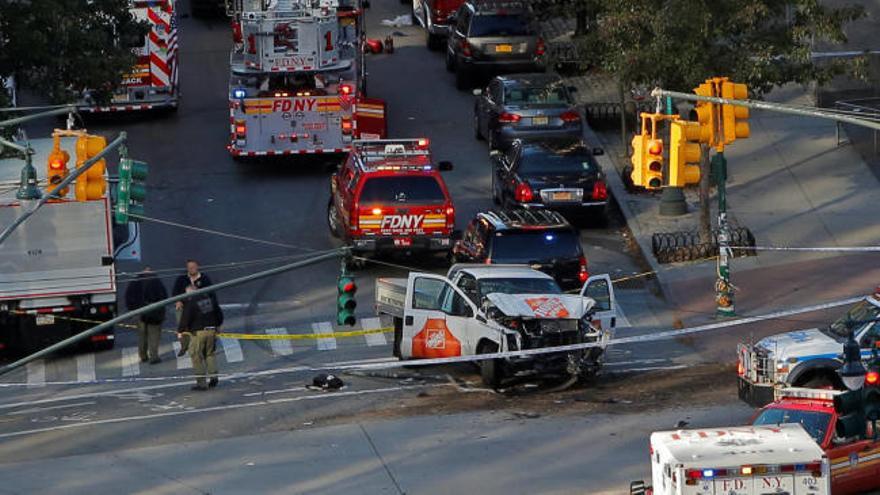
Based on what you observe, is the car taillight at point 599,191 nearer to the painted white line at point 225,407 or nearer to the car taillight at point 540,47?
the car taillight at point 540,47

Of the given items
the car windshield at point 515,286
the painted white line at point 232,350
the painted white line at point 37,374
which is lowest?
the painted white line at point 37,374

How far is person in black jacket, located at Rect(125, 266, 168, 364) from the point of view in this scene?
32031mm

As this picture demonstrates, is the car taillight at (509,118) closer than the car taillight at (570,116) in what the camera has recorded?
No

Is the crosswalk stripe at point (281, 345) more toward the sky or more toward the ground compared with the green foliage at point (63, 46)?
more toward the ground

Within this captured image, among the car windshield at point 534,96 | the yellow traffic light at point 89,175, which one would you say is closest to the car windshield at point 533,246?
the yellow traffic light at point 89,175

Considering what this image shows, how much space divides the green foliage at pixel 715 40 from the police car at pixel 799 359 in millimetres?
10453

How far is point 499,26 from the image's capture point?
163 feet

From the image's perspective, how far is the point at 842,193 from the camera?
41.6m

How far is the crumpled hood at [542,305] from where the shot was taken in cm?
2914

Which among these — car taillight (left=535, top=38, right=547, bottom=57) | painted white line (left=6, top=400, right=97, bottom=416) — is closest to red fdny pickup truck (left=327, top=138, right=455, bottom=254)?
painted white line (left=6, top=400, right=97, bottom=416)

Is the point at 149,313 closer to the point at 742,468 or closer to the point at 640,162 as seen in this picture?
the point at 640,162

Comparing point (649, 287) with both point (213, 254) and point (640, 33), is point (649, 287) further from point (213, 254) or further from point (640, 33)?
point (213, 254)

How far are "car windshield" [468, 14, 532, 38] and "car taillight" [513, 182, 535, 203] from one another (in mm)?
11190

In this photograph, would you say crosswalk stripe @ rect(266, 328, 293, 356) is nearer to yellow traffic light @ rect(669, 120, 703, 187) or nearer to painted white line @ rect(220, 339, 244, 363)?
painted white line @ rect(220, 339, 244, 363)
